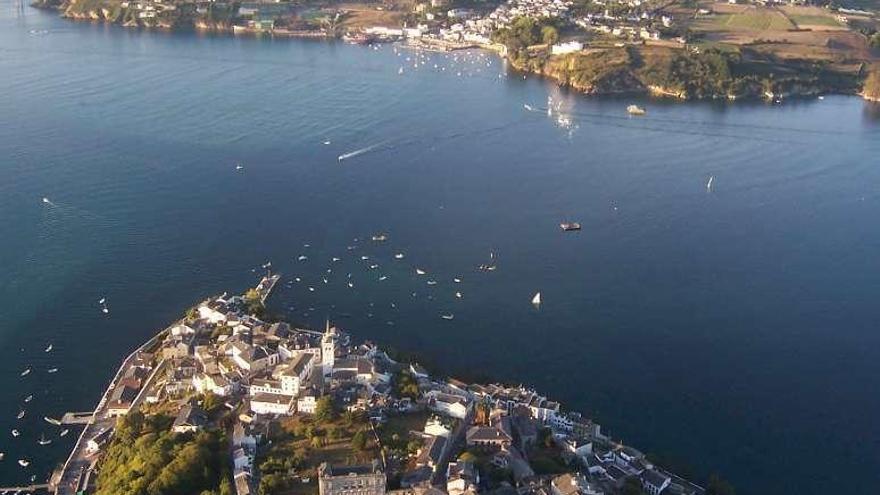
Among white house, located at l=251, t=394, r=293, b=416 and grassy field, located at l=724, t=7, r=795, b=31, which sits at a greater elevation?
grassy field, located at l=724, t=7, r=795, b=31

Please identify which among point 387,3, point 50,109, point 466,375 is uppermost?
point 387,3

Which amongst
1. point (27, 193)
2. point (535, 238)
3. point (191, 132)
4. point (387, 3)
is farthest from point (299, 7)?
point (535, 238)

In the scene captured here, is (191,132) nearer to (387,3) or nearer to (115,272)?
(115,272)

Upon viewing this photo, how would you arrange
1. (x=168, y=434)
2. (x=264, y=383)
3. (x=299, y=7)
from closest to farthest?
(x=168, y=434)
(x=264, y=383)
(x=299, y=7)

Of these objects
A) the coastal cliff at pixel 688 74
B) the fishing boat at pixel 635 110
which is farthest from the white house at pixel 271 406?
the coastal cliff at pixel 688 74

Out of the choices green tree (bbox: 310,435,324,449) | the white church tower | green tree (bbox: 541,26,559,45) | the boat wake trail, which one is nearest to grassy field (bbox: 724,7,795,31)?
green tree (bbox: 541,26,559,45)

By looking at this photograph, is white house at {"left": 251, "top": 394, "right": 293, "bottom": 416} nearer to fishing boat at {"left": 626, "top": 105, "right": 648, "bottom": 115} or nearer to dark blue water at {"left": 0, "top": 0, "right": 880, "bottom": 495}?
dark blue water at {"left": 0, "top": 0, "right": 880, "bottom": 495}

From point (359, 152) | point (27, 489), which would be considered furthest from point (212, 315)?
point (359, 152)
